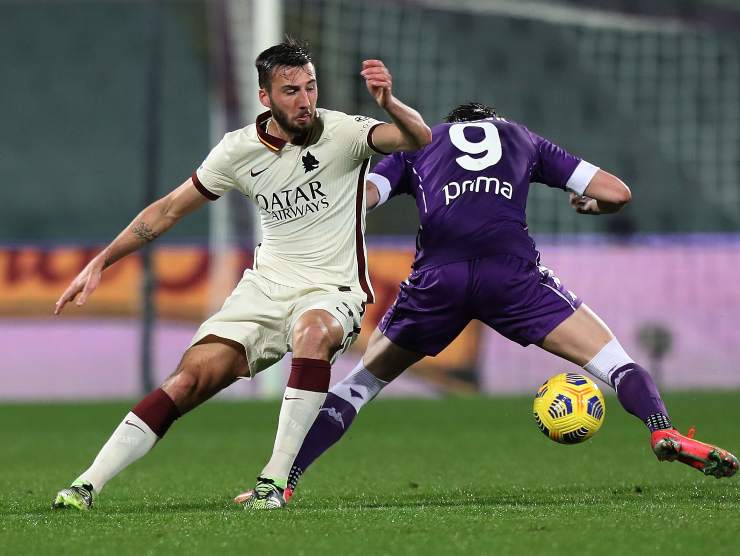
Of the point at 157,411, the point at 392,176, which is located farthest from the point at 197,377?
the point at 392,176

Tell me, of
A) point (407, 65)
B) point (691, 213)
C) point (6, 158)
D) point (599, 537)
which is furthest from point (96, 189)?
point (599, 537)

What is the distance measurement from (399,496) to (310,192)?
1.44 metres

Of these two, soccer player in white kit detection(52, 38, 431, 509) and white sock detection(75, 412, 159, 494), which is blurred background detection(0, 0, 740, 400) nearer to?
soccer player in white kit detection(52, 38, 431, 509)

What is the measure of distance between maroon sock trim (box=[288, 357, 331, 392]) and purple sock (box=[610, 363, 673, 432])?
1.31 m

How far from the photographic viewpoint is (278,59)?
19.4 feet

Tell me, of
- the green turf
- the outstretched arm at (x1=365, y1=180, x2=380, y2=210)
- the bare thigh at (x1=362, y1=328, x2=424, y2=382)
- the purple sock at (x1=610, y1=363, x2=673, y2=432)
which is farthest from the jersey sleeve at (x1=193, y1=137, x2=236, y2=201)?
the purple sock at (x1=610, y1=363, x2=673, y2=432)

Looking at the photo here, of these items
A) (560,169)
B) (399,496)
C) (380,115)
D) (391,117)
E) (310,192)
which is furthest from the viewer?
(380,115)

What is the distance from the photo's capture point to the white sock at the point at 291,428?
5695mm

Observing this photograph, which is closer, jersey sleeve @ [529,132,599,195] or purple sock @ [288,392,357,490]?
purple sock @ [288,392,357,490]

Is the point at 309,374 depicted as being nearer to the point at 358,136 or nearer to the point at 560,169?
the point at 358,136

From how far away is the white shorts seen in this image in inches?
232

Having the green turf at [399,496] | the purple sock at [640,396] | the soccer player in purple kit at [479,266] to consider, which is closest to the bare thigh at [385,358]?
the soccer player in purple kit at [479,266]

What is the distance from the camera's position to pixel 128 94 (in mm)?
26078

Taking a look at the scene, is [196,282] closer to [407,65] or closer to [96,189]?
[407,65]
